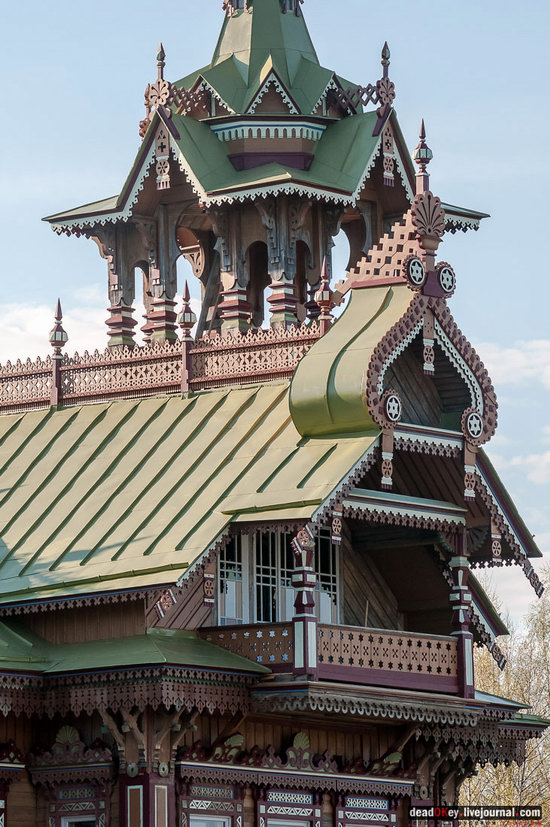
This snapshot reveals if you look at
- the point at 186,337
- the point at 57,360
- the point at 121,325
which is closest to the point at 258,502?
the point at 186,337

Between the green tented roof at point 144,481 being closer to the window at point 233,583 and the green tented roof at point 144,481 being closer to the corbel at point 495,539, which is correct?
the window at point 233,583

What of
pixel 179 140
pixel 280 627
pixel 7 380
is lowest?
pixel 280 627

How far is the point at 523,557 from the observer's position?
41.7m

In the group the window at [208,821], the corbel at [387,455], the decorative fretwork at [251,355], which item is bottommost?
the window at [208,821]

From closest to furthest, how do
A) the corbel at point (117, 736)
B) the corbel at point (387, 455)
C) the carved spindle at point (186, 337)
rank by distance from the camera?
the corbel at point (117, 736) < the corbel at point (387, 455) < the carved spindle at point (186, 337)

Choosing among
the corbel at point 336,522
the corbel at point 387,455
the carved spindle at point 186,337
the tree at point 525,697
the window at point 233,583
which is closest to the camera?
the corbel at point 336,522

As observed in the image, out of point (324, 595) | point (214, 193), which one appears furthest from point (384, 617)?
Answer: point (214, 193)

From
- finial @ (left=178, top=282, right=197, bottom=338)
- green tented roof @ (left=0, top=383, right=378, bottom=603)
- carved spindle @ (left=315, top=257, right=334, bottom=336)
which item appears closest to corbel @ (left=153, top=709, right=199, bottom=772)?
green tented roof @ (left=0, top=383, right=378, bottom=603)

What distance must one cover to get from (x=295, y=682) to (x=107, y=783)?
3275mm

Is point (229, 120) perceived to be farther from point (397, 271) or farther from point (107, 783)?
point (107, 783)

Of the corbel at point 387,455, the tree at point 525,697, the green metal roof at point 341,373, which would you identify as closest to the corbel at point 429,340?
the green metal roof at point 341,373

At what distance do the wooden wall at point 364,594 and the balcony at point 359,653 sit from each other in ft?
5.99

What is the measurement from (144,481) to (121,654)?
4.50 m

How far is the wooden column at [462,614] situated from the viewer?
1614 inches
